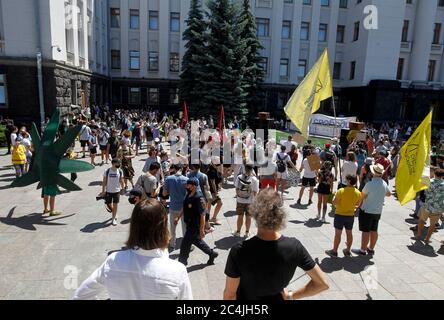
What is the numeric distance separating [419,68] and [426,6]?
5.94 m

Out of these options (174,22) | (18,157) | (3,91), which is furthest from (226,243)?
(174,22)

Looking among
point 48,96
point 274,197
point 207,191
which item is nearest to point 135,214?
point 274,197

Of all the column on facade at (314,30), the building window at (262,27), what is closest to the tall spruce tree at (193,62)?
the building window at (262,27)

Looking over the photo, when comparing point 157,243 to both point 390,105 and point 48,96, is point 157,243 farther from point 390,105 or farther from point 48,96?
point 390,105

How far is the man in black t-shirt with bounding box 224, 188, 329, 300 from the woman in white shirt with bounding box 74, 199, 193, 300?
1.63 ft

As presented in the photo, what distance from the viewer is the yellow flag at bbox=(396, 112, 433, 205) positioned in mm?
5992

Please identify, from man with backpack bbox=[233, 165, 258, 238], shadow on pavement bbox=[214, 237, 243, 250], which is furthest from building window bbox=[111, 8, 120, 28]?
shadow on pavement bbox=[214, 237, 243, 250]

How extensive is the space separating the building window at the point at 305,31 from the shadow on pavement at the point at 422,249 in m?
33.9

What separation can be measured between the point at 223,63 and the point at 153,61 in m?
10.7

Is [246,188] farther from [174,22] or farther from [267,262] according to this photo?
[174,22]

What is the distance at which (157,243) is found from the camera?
232cm

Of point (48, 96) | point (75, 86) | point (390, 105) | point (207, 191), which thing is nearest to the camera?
point (207, 191)

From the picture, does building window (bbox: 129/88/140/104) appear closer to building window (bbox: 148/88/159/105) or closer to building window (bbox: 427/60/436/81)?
building window (bbox: 148/88/159/105)

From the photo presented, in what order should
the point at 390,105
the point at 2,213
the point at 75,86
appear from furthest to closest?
the point at 390,105 → the point at 75,86 → the point at 2,213
